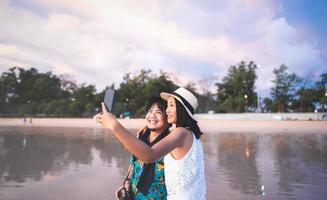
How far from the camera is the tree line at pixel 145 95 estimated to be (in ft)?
172

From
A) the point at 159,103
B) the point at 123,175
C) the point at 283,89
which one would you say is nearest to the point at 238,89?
the point at 283,89

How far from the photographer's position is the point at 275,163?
9633 millimetres

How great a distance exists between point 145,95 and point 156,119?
5552cm

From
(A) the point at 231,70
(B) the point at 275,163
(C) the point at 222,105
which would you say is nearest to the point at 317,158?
(B) the point at 275,163

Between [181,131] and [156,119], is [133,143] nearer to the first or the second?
[181,131]

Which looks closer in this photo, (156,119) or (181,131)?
(181,131)

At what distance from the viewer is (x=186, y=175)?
77.5 inches

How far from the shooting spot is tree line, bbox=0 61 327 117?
172 ft

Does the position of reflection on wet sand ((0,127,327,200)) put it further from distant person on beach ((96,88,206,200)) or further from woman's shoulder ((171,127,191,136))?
woman's shoulder ((171,127,191,136))

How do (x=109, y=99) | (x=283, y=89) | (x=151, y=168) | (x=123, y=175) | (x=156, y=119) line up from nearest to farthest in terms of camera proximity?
1. (x=109, y=99)
2. (x=151, y=168)
3. (x=156, y=119)
4. (x=123, y=175)
5. (x=283, y=89)

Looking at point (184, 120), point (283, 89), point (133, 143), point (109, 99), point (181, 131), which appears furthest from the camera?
point (283, 89)

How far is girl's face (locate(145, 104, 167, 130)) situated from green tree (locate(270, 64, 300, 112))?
5284cm

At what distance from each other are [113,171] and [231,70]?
53040mm

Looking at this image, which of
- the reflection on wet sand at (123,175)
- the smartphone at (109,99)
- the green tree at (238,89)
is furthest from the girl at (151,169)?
the green tree at (238,89)
